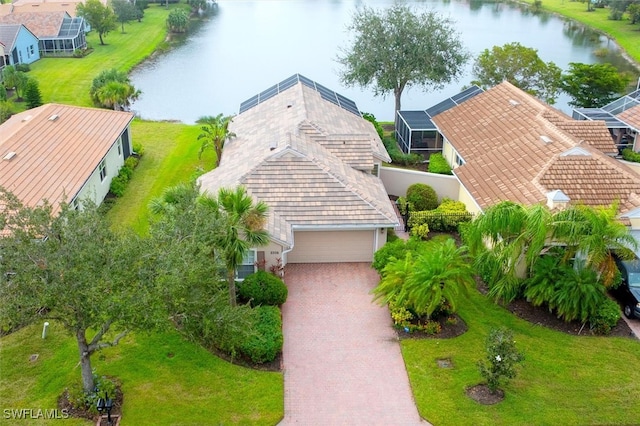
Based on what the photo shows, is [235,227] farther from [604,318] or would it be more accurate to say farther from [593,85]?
[593,85]

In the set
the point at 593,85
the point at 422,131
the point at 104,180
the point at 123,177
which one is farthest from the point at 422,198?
the point at 593,85

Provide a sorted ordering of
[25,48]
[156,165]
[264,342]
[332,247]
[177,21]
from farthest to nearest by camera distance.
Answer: [177,21] < [25,48] < [156,165] < [332,247] < [264,342]

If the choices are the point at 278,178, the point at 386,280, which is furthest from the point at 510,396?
the point at 278,178

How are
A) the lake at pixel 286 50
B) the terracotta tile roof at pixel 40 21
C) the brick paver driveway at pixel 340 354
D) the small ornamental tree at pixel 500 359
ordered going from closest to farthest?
the small ornamental tree at pixel 500 359 → the brick paver driveway at pixel 340 354 → the lake at pixel 286 50 → the terracotta tile roof at pixel 40 21

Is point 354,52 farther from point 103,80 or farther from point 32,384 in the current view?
point 32,384

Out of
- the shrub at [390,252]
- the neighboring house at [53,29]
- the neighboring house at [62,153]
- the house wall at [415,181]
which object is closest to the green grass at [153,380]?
the shrub at [390,252]

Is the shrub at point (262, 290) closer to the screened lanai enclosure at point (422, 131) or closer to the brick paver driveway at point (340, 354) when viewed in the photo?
the brick paver driveway at point (340, 354)
